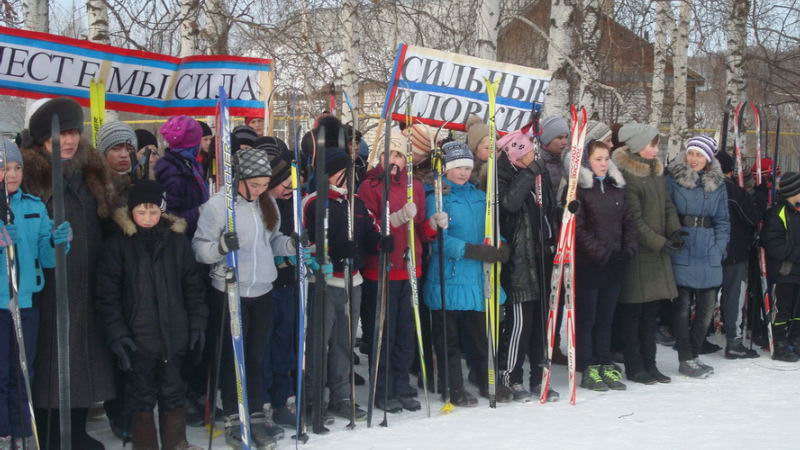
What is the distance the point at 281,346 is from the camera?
505 centimetres

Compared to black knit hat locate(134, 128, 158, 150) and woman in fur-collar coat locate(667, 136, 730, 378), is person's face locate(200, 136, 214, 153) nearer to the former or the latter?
black knit hat locate(134, 128, 158, 150)

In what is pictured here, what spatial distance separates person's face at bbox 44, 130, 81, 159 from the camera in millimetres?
4125

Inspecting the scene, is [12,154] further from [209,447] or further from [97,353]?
[209,447]

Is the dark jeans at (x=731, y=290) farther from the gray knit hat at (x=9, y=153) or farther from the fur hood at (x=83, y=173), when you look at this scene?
the gray knit hat at (x=9, y=153)

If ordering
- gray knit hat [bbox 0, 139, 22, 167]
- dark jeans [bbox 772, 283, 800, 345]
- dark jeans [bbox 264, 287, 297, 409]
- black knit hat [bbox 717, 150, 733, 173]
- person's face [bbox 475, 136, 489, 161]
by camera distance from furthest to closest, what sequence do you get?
black knit hat [bbox 717, 150, 733, 173], dark jeans [bbox 772, 283, 800, 345], person's face [bbox 475, 136, 489, 161], dark jeans [bbox 264, 287, 297, 409], gray knit hat [bbox 0, 139, 22, 167]

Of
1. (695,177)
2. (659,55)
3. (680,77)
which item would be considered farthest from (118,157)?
(659,55)

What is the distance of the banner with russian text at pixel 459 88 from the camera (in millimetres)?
6367

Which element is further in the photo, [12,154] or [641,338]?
[641,338]

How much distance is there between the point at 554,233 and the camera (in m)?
5.84

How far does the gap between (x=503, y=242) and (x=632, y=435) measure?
150cm

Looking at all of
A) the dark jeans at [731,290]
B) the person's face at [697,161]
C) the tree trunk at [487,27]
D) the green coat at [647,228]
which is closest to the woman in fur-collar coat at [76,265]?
the green coat at [647,228]

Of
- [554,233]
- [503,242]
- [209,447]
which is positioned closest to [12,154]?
[209,447]

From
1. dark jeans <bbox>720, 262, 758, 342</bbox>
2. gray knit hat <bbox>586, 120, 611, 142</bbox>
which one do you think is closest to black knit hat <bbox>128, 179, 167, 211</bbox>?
gray knit hat <bbox>586, 120, 611, 142</bbox>

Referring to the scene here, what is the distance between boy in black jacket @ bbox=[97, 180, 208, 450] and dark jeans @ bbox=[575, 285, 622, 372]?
2.80 m
